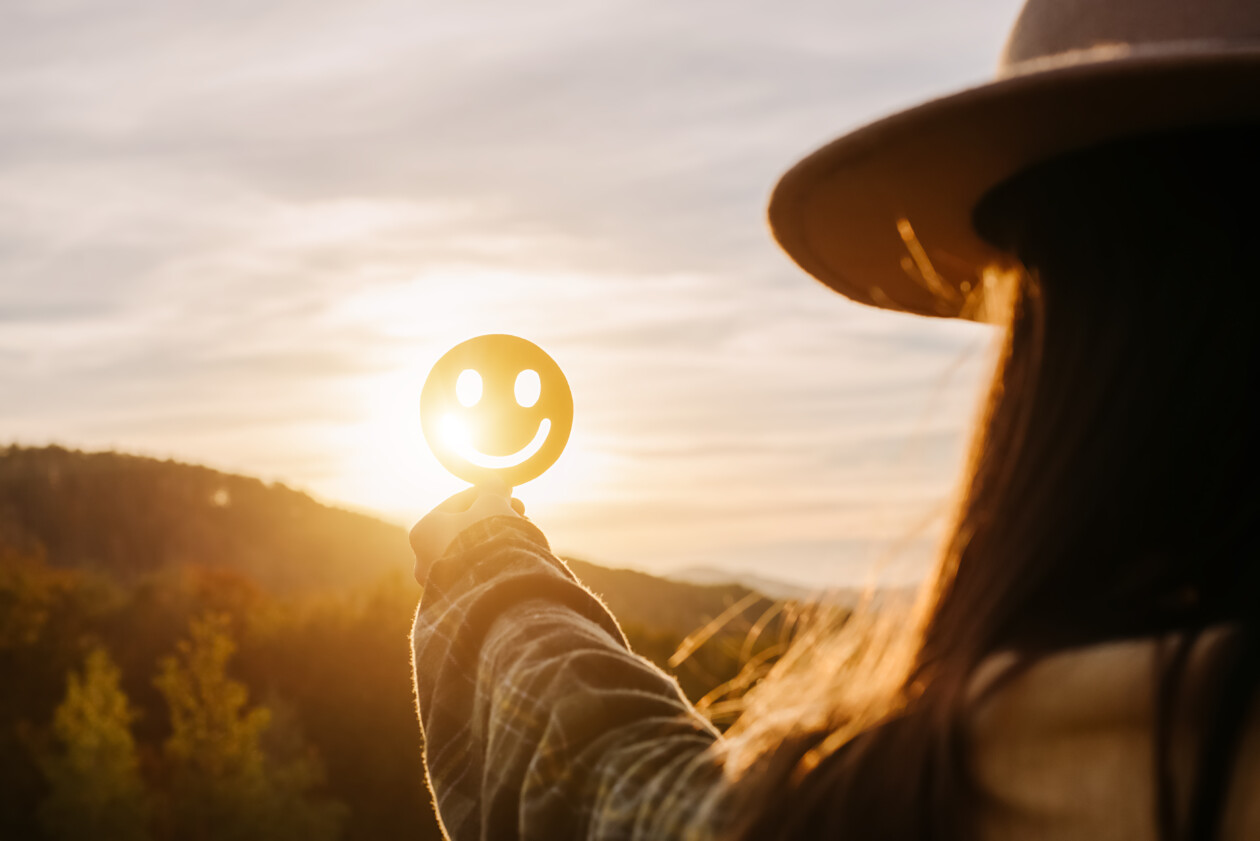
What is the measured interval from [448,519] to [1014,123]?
1211 millimetres

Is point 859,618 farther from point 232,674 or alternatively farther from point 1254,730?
point 232,674

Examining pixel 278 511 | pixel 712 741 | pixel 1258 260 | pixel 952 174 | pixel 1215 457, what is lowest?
pixel 278 511

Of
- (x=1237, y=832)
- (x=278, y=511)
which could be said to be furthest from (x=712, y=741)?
(x=278, y=511)

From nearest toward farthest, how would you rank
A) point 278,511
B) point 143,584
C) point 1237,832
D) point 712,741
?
point 1237,832
point 712,741
point 143,584
point 278,511

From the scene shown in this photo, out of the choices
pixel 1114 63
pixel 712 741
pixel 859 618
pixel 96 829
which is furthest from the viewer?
pixel 96 829

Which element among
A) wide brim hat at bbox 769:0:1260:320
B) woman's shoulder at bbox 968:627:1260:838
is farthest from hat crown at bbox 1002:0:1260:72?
woman's shoulder at bbox 968:627:1260:838

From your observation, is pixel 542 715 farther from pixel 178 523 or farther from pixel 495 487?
pixel 178 523

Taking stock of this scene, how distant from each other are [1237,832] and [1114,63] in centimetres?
67

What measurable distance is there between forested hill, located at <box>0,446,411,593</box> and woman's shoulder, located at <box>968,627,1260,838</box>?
10641 centimetres

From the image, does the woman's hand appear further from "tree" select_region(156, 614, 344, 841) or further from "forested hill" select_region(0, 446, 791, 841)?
"tree" select_region(156, 614, 344, 841)

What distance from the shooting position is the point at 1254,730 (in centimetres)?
91

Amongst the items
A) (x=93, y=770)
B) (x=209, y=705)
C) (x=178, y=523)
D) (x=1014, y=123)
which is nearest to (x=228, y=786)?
(x=209, y=705)

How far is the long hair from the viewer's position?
1.04 metres

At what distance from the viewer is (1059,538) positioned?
1.11 meters
